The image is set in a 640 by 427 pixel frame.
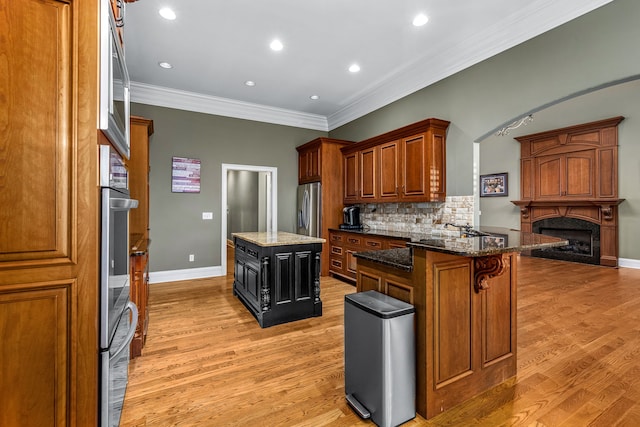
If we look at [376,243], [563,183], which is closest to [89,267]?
[376,243]

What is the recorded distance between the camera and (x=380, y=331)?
164 centimetres

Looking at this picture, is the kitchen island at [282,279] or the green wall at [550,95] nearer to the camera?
the green wall at [550,95]

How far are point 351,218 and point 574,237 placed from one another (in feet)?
17.0

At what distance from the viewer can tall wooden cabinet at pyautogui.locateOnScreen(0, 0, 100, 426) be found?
1.09 meters

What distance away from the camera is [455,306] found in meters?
1.81

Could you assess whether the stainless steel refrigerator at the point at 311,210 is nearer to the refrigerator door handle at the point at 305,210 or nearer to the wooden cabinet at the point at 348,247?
the refrigerator door handle at the point at 305,210

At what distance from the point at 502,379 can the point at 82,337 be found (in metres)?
2.49

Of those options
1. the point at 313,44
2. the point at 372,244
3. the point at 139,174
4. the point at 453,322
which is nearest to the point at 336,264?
the point at 372,244

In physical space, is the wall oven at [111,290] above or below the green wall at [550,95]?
below

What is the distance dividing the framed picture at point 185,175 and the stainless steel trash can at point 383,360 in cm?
422

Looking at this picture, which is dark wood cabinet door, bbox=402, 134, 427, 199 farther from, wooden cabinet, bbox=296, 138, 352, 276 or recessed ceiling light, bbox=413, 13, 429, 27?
wooden cabinet, bbox=296, 138, 352, 276

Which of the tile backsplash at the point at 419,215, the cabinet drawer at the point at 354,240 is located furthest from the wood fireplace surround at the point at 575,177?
the cabinet drawer at the point at 354,240

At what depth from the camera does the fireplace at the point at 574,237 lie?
6.21m

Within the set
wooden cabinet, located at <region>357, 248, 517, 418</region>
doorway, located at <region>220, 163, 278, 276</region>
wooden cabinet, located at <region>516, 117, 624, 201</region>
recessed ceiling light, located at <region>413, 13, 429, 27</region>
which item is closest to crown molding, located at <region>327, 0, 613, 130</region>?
recessed ceiling light, located at <region>413, 13, 429, 27</region>
